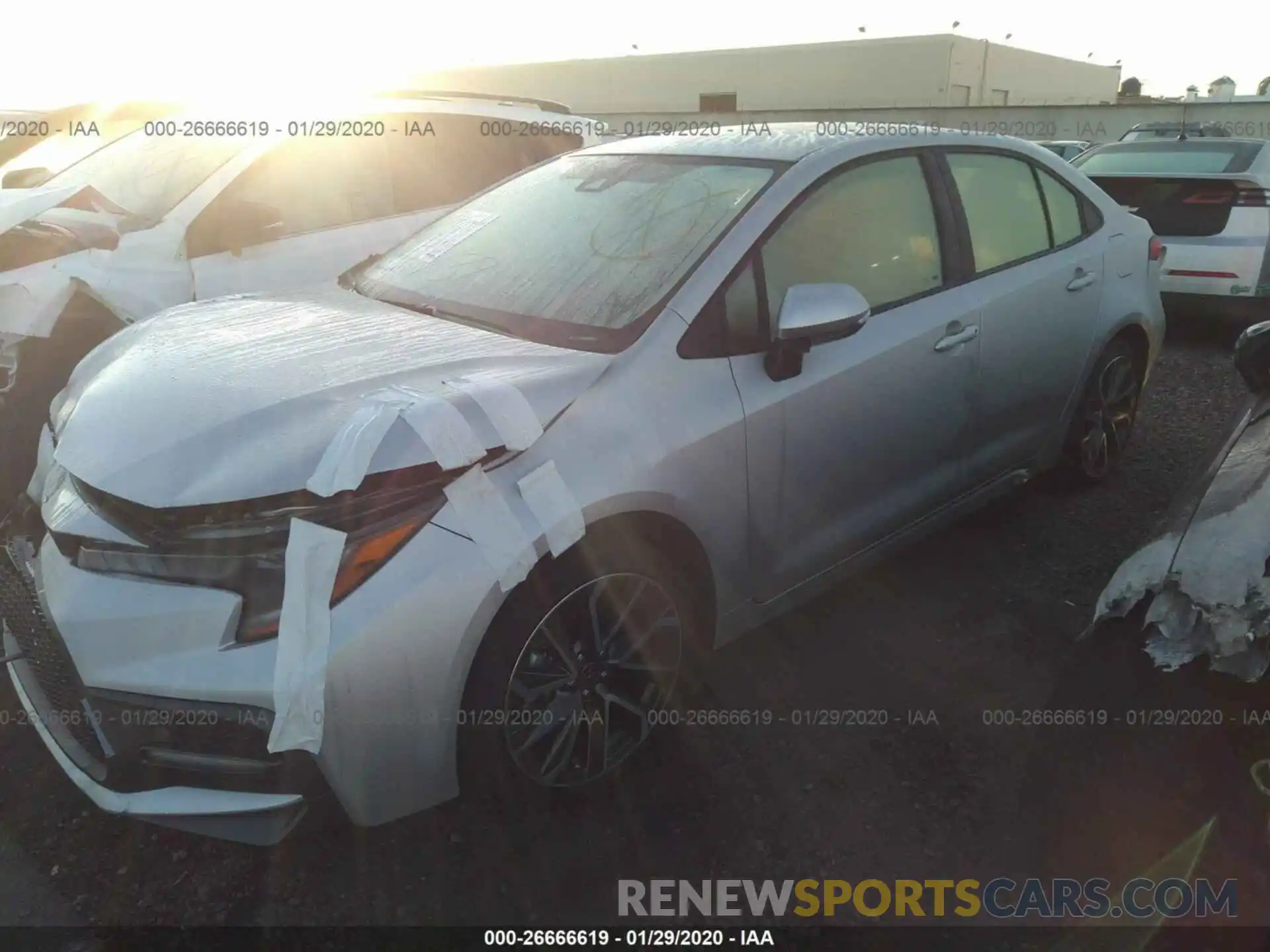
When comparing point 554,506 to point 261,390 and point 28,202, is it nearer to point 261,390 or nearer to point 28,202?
point 261,390

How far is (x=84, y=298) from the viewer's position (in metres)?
4.27

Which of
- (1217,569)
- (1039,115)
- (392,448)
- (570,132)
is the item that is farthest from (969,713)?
(1039,115)

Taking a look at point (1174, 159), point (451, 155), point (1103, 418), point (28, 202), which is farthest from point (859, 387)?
point (1174, 159)

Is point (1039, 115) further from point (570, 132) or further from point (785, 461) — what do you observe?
point (785, 461)

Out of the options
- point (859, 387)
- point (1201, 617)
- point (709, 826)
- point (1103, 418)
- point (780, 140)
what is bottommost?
point (709, 826)

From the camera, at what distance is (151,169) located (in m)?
4.91

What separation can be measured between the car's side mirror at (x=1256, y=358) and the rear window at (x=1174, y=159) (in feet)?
14.5

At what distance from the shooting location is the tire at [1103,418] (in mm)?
4062

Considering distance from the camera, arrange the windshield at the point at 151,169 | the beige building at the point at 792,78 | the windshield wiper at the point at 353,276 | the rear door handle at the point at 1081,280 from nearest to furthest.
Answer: the windshield wiper at the point at 353,276
the rear door handle at the point at 1081,280
the windshield at the point at 151,169
the beige building at the point at 792,78

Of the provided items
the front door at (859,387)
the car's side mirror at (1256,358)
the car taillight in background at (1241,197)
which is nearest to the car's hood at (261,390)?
the front door at (859,387)

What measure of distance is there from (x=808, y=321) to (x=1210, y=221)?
5606mm

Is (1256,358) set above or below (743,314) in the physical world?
below

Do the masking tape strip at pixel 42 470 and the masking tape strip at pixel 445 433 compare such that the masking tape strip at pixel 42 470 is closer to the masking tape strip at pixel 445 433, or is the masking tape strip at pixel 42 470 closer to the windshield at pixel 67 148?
the masking tape strip at pixel 445 433

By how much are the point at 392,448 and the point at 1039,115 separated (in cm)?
3178
